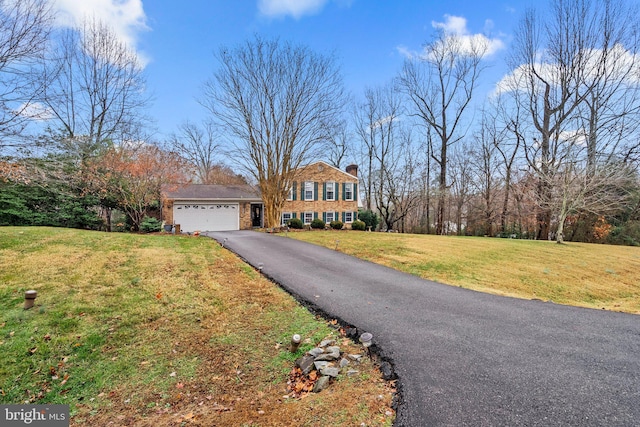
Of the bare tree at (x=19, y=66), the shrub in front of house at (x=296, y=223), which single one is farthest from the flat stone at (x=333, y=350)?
the shrub in front of house at (x=296, y=223)

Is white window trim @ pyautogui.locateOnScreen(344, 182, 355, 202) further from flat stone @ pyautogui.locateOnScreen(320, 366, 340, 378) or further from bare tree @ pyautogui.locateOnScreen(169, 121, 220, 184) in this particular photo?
flat stone @ pyautogui.locateOnScreen(320, 366, 340, 378)

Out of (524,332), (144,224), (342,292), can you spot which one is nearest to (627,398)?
(524,332)

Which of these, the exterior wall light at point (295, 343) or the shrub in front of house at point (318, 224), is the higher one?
the shrub in front of house at point (318, 224)

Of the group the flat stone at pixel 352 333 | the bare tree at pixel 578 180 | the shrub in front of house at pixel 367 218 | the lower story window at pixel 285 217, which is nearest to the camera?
the flat stone at pixel 352 333

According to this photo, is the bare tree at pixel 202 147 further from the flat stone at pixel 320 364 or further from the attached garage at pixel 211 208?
the flat stone at pixel 320 364

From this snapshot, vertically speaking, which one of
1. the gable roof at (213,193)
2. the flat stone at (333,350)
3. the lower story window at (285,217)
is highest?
the gable roof at (213,193)

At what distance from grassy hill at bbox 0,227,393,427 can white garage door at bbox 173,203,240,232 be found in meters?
12.1

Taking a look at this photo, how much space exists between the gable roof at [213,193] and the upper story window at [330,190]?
5416 mm

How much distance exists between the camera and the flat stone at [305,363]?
3.34 meters

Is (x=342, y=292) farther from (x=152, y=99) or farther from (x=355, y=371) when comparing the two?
(x=152, y=99)

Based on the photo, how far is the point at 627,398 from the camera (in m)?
2.59

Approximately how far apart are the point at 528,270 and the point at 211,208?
18.4 metres

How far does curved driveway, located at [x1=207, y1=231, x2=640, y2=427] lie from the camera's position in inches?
96.0

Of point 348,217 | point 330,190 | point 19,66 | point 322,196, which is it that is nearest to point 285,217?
point 322,196
